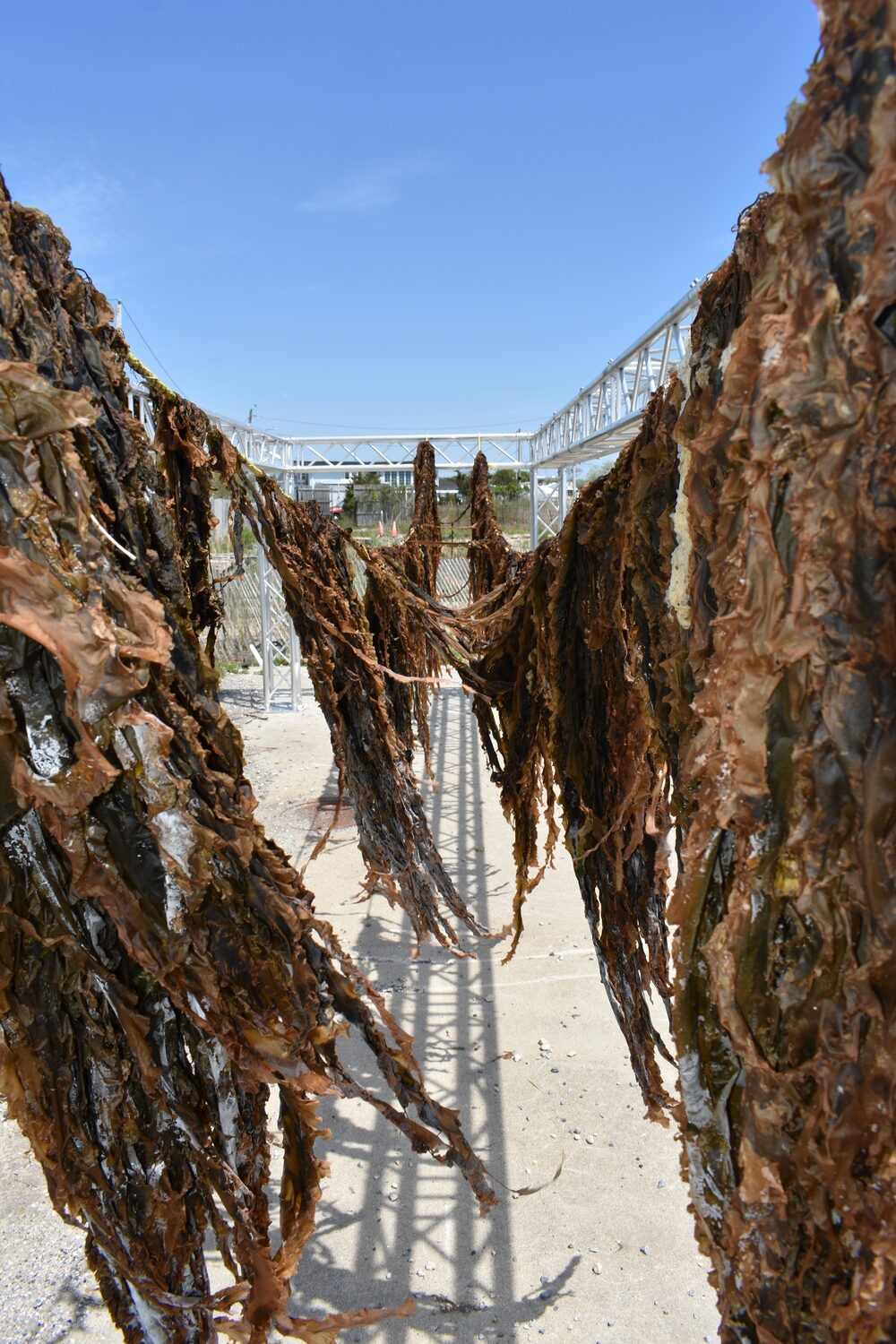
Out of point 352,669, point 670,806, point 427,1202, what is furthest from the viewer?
point 427,1202

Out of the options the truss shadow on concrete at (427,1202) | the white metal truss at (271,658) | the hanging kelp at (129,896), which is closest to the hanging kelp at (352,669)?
the truss shadow on concrete at (427,1202)

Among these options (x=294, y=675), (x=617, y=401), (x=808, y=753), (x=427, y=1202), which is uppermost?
(x=617, y=401)

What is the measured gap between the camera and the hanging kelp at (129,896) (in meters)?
1.22

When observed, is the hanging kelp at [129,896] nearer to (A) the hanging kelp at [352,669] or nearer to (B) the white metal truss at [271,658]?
(A) the hanging kelp at [352,669]

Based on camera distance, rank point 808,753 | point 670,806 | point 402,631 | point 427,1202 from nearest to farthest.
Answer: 1. point 808,753
2. point 670,806
3. point 427,1202
4. point 402,631

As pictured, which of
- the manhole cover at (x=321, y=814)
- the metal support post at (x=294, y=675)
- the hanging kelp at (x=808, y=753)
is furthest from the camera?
the metal support post at (x=294, y=675)

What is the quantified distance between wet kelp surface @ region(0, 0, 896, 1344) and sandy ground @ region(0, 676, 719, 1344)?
1441mm

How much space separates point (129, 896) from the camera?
1.34 metres

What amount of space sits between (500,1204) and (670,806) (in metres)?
2.55

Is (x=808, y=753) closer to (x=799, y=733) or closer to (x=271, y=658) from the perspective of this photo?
(x=799, y=733)

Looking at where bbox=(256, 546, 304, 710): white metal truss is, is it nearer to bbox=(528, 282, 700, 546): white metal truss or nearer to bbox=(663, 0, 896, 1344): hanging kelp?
bbox=(528, 282, 700, 546): white metal truss

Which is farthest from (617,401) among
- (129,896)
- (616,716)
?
(129,896)

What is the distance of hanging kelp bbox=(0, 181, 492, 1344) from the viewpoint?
122cm

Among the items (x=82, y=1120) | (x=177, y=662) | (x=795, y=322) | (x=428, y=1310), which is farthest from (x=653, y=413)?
(x=428, y=1310)
